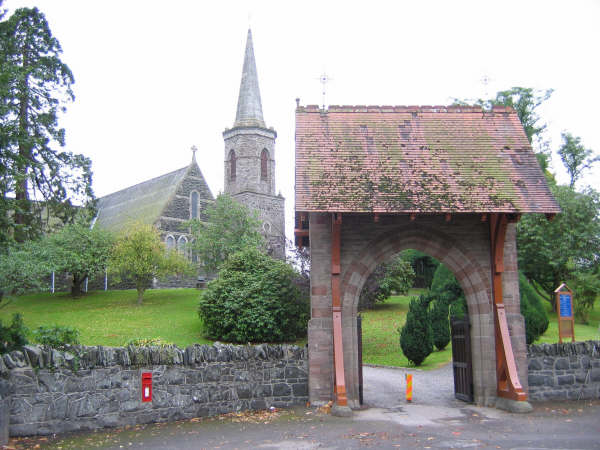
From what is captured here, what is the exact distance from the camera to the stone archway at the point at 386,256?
39.8 feet

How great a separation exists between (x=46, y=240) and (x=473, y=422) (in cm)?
2842

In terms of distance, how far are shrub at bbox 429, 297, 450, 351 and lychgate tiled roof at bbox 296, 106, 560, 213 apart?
26.4 ft

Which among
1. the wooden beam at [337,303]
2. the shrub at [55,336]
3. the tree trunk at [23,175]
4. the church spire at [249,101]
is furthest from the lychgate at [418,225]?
the church spire at [249,101]

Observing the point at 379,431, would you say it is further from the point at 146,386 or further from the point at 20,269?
the point at 20,269

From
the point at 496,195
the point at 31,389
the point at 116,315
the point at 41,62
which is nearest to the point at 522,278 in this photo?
the point at 496,195

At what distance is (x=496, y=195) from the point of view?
12.1 m

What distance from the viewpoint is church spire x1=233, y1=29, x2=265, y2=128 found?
45906 millimetres

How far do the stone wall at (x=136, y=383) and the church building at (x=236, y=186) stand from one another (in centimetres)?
2944

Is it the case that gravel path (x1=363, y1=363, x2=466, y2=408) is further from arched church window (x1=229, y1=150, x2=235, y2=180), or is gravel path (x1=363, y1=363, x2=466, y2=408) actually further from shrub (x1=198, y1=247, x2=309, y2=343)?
arched church window (x1=229, y1=150, x2=235, y2=180)

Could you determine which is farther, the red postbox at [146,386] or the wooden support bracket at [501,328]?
the wooden support bracket at [501,328]

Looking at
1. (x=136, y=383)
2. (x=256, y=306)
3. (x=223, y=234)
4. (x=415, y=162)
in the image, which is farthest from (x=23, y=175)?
(x=223, y=234)

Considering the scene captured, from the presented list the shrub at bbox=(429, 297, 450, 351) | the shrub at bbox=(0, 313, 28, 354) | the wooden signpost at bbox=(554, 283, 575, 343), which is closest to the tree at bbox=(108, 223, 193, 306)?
the shrub at bbox=(429, 297, 450, 351)

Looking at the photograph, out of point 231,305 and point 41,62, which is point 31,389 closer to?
point 231,305

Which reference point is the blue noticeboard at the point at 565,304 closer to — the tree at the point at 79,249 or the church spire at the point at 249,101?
the tree at the point at 79,249
